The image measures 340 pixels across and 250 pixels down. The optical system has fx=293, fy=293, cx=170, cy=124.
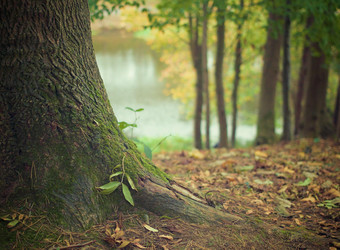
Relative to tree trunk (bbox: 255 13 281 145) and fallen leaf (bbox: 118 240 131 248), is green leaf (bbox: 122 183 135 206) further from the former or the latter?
tree trunk (bbox: 255 13 281 145)

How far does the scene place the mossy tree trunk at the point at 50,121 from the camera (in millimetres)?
1824

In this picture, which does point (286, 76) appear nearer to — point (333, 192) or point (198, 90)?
point (198, 90)

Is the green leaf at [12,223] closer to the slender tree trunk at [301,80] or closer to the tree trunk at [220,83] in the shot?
the tree trunk at [220,83]

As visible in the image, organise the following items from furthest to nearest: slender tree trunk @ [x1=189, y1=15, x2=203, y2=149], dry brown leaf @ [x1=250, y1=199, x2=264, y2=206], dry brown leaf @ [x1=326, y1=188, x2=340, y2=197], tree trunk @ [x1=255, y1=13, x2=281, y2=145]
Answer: slender tree trunk @ [x1=189, y1=15, x2=203, y2=149] < tree trunk @ [x1=255, y1=13, x2=281, y2=145] < dry brown leaf @ [x1=326, y1=188, x2=340, y2=197] < dry brown leaf @ [x1=250, y1=199, x2=264, y2=206]

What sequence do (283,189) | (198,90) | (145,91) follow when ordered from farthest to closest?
(145,91) → (198,90) → (283,189)

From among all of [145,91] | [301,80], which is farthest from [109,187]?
[145,91]

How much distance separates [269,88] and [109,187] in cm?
693

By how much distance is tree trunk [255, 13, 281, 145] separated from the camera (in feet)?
25.7

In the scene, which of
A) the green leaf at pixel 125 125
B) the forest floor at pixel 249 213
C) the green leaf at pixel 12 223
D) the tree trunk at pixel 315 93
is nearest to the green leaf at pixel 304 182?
the forest floor at pixel 249 213

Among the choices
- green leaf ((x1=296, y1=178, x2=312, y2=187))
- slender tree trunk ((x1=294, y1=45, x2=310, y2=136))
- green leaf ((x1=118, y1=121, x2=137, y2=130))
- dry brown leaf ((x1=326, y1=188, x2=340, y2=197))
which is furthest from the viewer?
slender tree trunk ((x1=294, y1=45, x2=310, y2=136))

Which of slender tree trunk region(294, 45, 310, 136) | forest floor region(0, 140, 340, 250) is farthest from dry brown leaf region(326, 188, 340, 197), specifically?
slender tree trunk region(294, 45, 310, 136)

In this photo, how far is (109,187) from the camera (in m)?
1.96

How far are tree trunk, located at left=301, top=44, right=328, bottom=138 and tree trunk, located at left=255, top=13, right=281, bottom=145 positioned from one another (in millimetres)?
935

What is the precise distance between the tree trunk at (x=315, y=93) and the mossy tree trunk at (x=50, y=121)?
7.30 m
